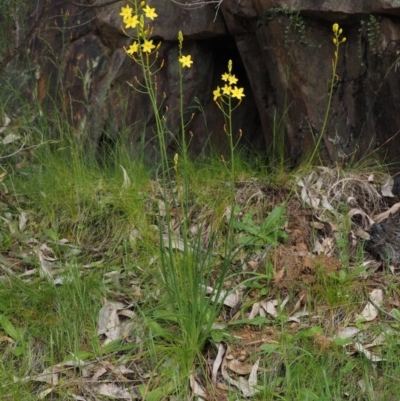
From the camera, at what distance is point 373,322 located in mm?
3473

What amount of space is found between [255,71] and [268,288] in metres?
A: 1.81

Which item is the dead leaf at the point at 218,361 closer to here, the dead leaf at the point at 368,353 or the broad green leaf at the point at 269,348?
the broad green leaf at the point at 269,348

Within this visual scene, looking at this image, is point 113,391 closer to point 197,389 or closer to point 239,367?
Result: point 197,389

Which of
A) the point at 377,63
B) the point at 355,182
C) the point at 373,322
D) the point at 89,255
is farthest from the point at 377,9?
the point at 89,255

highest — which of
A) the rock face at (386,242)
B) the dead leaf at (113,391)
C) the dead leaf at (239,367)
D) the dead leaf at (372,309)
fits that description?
the rock face at (386,242)

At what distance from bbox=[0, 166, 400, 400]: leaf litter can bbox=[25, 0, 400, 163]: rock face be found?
409 millimetres

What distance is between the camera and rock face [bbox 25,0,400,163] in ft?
14.4

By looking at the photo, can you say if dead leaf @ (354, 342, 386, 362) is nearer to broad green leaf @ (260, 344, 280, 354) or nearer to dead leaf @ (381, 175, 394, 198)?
broad green leaf @ (260, 344, 280, 354)

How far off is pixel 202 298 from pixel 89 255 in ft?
3.21

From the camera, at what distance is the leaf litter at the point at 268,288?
10.7 feet

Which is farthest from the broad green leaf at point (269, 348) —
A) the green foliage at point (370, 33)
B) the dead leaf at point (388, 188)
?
the green foliage at point (370, 33)

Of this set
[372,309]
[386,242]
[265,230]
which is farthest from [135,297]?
[386,242]

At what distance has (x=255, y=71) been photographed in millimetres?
5000

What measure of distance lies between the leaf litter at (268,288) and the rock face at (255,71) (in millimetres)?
409
